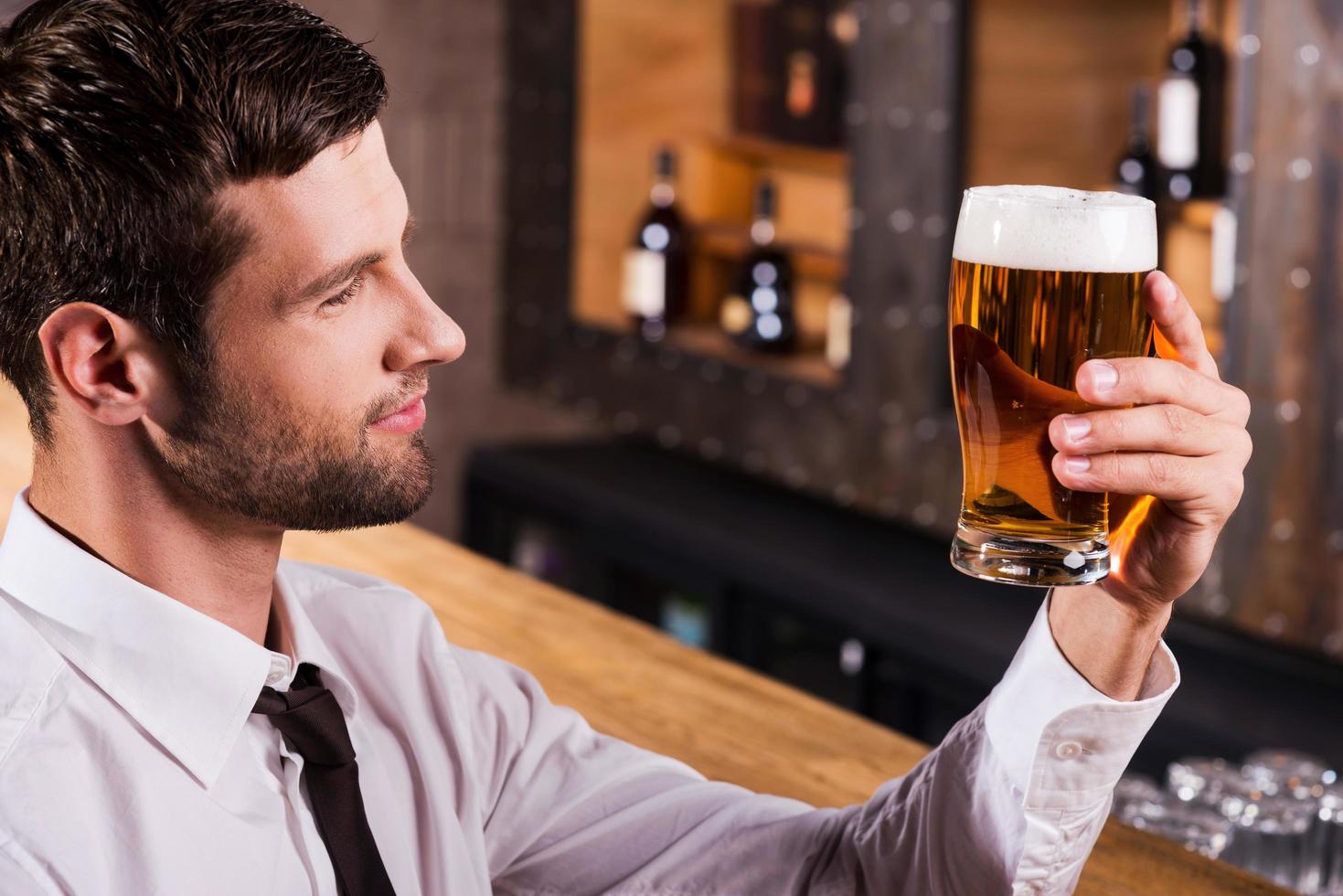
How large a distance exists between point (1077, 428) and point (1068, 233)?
0.11 metres

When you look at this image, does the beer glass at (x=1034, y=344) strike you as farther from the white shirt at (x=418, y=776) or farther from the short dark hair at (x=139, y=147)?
the short dark hair at (x=139, y=147)

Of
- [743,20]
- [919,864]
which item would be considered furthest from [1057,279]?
[743,20]

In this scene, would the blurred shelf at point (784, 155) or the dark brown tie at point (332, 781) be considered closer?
the dark brown tie at point (332, 781)

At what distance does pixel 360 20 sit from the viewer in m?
4.25

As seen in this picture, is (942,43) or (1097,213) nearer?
(1097,213)

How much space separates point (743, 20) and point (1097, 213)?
2.82 m

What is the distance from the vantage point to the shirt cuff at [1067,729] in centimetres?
97

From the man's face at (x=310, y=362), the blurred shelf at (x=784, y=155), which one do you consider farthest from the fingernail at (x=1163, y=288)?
the blurred shelf at (x=784, y=155)

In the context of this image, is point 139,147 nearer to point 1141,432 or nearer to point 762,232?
point 1141,432

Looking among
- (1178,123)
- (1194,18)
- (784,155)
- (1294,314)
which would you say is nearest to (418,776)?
(1294,314)

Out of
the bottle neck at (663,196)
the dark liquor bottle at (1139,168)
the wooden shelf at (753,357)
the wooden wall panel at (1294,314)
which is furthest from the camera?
the bottle neck at (663,196)

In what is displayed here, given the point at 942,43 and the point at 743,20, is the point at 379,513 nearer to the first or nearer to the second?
the point at 942,43

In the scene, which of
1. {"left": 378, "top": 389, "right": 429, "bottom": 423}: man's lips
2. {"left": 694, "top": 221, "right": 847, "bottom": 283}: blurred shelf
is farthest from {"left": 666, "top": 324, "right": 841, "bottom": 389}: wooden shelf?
{"left": 378, "top": 389, "right": 429, "bottom": 423}: man's lips

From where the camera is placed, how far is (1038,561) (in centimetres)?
90
